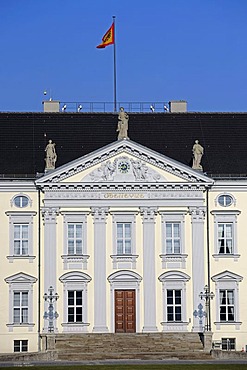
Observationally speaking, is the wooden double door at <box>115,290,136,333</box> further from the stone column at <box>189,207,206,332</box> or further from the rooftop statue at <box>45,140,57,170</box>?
the rooftop statue at <box>45,140,57,170</box>

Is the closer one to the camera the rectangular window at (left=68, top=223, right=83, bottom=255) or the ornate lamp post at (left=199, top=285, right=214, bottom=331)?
the ornate lamp post at (left=199, top=285, right=214, bottom=331)

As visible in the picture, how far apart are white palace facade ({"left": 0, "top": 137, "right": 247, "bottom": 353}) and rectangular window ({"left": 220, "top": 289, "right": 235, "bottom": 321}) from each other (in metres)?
0.06

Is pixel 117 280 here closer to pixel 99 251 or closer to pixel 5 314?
pixel 99 251

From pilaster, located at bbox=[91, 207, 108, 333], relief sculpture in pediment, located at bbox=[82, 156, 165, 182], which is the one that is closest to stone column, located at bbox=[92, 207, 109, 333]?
pilaster, located at bbox=[91, 207, 108, 333]

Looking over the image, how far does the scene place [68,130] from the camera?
8031cm

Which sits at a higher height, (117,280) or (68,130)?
(68,130)

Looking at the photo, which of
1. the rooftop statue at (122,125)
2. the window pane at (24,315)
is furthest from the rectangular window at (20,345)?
the rooftop statue at (122,125)

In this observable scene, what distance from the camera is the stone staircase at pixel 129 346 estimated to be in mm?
69562

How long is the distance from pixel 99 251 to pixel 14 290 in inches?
226

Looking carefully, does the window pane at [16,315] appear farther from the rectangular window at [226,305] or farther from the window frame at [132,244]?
the rectangular window at [226,305]

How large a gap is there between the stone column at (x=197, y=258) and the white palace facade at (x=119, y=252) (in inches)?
2.4

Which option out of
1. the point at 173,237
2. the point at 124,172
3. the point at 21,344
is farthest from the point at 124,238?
the point at 21,344

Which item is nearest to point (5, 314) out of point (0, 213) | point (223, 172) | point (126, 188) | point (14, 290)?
point (14, 290)

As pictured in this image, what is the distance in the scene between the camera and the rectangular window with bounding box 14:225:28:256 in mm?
75062
